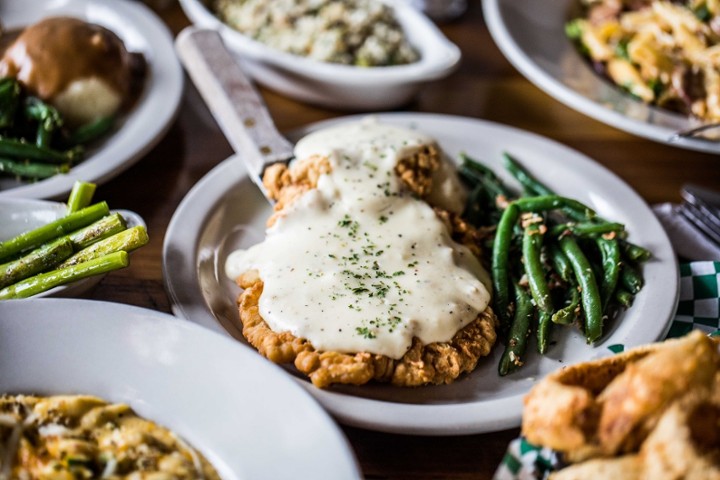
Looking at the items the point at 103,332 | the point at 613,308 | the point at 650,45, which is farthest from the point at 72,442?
the point at 650,45

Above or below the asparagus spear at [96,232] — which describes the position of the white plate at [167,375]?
below

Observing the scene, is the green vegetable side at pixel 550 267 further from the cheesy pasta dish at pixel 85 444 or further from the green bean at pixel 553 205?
the cheesy pasta dish at pixel 85 444

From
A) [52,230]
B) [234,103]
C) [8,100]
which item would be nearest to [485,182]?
[234,103]

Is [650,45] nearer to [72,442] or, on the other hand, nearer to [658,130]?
[658,130]

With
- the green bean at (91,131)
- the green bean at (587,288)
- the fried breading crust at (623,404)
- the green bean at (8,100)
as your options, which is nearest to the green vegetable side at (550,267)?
the green bean at (587,288)

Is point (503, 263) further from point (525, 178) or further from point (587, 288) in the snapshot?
point (525, 178)
